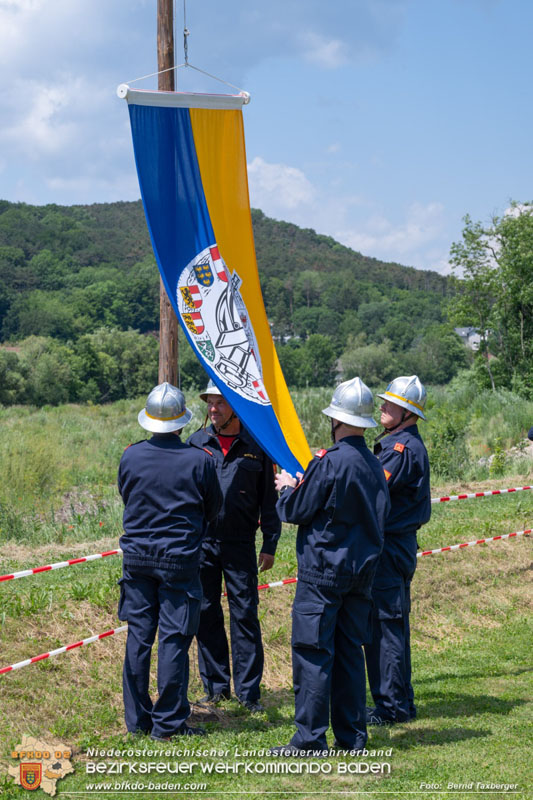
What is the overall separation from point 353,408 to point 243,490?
1285mm

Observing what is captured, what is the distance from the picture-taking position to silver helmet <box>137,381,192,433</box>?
5211 millimetres

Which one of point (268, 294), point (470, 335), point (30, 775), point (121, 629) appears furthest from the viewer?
point (268, 294)

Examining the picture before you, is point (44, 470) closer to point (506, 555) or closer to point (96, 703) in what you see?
point (506, 555)

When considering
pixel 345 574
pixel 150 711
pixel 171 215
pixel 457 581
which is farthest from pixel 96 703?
pixel 457 581

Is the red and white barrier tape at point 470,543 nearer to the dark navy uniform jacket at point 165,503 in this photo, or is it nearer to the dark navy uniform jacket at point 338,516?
the dark navy uniform jacket at point 338,516

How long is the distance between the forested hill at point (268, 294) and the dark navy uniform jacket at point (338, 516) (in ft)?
227

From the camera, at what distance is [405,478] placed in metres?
5.60

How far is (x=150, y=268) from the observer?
117438 mm

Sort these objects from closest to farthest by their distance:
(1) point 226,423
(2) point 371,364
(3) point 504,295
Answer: (1) point 226,423 < (3) point 504,295 < (2) point 371,364

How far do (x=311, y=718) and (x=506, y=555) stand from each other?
6284mm

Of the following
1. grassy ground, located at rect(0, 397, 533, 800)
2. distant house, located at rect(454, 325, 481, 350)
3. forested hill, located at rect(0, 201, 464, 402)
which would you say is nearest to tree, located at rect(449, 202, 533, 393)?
distant house, located at rect(454, 325, 481, 350)

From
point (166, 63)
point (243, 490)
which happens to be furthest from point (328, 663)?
point (166, 63)

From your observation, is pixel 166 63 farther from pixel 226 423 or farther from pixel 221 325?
pixel 226 423

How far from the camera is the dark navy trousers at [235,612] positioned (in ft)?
19.2
